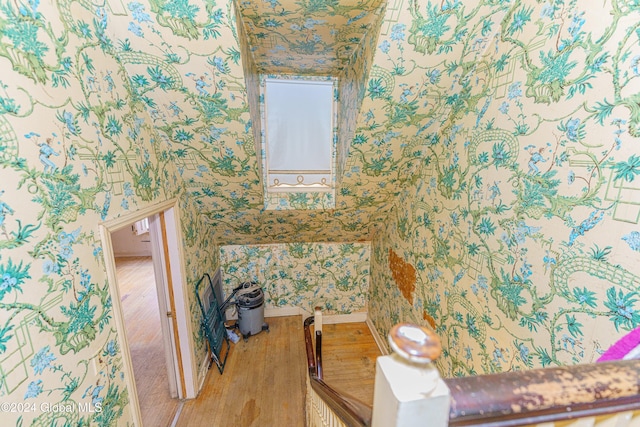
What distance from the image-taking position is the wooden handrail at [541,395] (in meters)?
0.39

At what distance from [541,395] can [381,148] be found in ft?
6.10

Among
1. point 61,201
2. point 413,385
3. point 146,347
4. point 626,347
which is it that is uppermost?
point 61,201

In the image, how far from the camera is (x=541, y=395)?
40 cm

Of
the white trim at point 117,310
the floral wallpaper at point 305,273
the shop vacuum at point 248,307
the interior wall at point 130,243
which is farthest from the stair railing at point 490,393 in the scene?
the interior wall at point 130,243

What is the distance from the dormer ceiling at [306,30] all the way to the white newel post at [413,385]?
165 cm

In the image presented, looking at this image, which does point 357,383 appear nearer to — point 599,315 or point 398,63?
point 599,315

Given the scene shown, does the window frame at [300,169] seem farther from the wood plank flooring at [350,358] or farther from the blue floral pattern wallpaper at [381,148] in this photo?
the wood plank flooring at [350,358]

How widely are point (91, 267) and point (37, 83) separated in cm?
80

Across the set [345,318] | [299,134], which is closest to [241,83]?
[299,134]

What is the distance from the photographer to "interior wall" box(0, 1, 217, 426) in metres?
0.86

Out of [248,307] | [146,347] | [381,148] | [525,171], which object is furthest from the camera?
[248,307]

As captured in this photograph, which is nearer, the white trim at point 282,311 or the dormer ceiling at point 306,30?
the dormer ceiling at point 306,30

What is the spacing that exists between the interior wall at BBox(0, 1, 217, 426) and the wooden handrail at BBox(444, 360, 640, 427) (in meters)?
1.32

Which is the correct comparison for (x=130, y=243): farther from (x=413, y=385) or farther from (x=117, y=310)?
(x=413, y=385)
